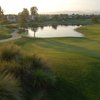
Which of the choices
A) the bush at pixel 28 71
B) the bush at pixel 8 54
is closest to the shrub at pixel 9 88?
the bush at pixel 28 71

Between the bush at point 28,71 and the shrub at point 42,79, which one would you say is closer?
the bush at point 28,71

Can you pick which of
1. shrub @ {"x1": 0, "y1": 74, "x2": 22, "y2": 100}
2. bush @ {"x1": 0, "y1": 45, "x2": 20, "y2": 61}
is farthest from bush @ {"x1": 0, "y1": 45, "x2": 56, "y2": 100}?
shrub @ {"x1": 0, "y1": 74, "x2": 22, "y2": 100}

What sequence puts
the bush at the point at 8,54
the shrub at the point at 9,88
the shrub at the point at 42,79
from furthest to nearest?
the bush at the point at 8,54
the shrub at the point at 42,79
the shrub at the point at 9,88

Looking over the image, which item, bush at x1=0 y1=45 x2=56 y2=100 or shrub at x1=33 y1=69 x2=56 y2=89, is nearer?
bush at x1=0 y1=45 x2=56 y2=100

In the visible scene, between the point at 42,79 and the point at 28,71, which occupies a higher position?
the point at 28,71

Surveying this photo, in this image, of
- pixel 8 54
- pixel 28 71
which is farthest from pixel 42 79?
pixel 8 54

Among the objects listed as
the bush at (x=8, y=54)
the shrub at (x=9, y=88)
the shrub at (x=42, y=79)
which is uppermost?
the bush at (x=8, y=54)

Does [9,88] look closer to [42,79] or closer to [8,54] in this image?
[42,79]

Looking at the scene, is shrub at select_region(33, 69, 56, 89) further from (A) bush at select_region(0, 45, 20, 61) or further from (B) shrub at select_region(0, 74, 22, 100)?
(A) bush at select_region(0, 45, 20, 61)

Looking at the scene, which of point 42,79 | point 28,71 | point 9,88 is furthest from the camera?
point 28,71

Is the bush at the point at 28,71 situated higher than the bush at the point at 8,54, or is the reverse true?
the bush at the point at 8,54

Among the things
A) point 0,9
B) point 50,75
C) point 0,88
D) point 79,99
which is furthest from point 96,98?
point 0,9

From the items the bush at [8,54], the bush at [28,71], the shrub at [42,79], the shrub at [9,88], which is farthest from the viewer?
the bush at [8,54]

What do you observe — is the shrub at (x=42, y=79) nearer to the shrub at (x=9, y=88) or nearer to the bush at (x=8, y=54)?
the shrub at (x=9, y=88)
